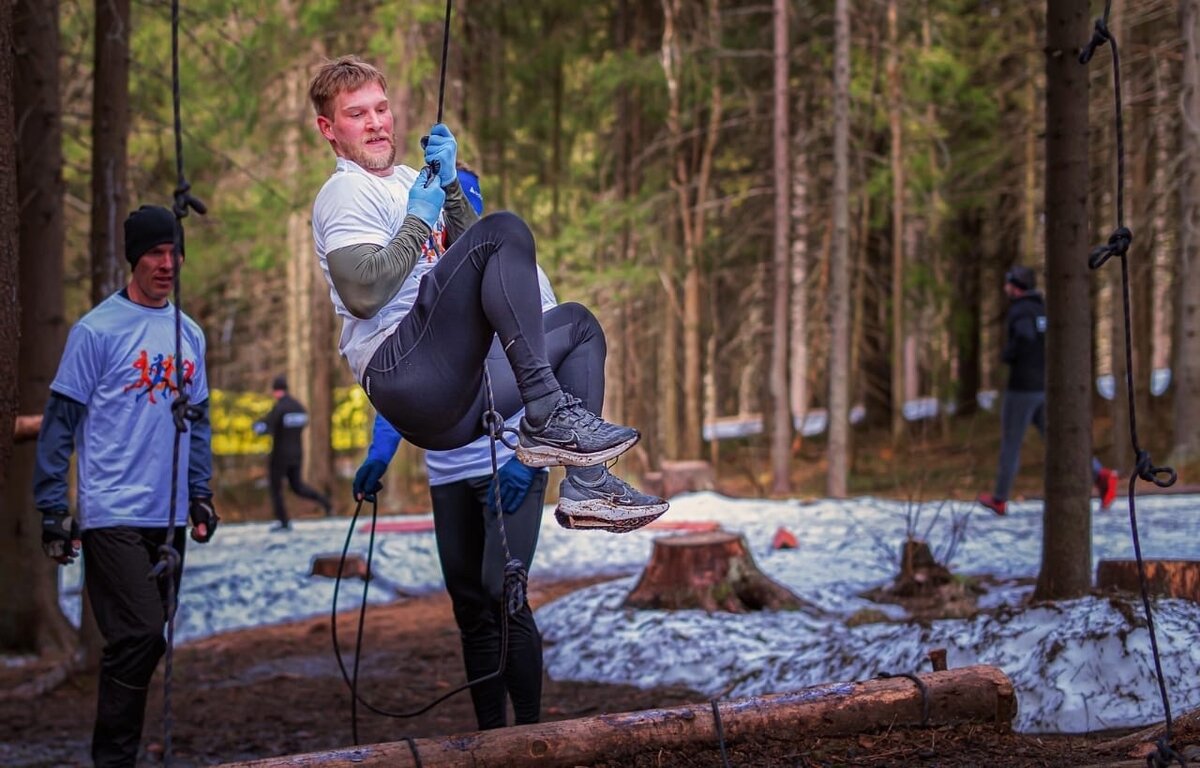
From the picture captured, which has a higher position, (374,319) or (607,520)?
(374,319)

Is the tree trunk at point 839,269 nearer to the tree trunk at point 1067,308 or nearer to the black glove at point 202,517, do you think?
the tree trunk at point 1067,308

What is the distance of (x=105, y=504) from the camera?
15.1 feet

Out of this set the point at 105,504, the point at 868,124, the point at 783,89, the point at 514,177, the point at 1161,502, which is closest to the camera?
the point at 105,504

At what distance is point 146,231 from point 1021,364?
7.86 metres

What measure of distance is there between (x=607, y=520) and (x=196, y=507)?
1.95m

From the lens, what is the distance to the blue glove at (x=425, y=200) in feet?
12.6

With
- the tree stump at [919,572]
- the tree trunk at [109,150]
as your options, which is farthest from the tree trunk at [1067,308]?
the tree trunk at [109,150]

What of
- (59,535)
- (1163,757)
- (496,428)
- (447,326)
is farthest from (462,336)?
(1163,757)

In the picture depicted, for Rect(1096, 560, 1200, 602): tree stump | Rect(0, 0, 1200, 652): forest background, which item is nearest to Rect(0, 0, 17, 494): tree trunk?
Rect(1096, 560, 1200, 602): tree stump

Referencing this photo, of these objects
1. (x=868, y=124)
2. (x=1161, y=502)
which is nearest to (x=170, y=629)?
(x=1161, y=502)

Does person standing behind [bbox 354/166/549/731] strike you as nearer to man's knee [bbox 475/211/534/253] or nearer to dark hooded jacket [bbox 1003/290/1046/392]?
man's knee [bbox 475/211/534/253]

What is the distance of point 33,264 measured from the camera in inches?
344

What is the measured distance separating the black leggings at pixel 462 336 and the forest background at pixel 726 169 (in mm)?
9358

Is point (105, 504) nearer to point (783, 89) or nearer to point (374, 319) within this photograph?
point (374, 319)
